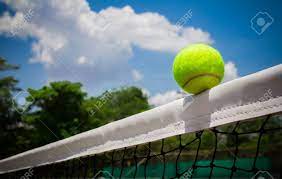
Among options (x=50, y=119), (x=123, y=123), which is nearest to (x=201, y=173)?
(x=50, y=119)

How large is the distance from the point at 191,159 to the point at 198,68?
18323mm

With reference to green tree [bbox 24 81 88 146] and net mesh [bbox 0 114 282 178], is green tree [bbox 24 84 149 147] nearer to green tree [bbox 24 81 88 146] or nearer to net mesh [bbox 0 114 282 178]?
green tree [bbox 24 81 88 146]

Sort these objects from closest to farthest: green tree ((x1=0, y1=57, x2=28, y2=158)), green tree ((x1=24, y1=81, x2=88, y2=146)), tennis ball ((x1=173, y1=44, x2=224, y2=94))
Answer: tennis ball ((x1=173, y1=44, x2=224, y2=94))
green tree ((x1=0, y1=57, x2=28, y2=158))
green tree ((x1=24, y1=81, x2=88, y2=146))

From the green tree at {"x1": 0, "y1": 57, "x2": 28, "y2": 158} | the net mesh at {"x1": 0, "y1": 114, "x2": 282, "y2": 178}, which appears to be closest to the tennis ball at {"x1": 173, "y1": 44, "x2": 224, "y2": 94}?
the net mesh at {"x1": 0, "y1": 114, "x2": 282, "y2": 178}

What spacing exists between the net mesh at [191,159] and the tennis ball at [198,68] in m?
0.25

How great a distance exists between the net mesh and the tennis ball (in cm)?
25

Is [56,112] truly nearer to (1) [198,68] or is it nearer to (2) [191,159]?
(2) [191,159]

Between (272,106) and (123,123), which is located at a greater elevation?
(123,123)

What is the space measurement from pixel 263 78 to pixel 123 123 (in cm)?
110

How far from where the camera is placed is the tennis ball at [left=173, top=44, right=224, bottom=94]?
1.63m

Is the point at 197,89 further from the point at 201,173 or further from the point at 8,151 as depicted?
the point at 8,151

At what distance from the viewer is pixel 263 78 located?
1.20 m

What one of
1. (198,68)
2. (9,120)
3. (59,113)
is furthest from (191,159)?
(198,68)

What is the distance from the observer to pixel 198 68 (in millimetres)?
1688
